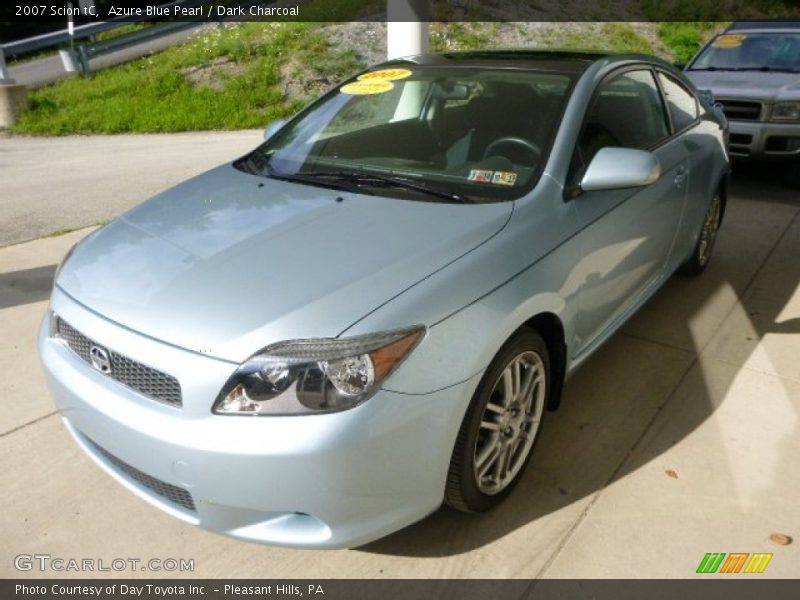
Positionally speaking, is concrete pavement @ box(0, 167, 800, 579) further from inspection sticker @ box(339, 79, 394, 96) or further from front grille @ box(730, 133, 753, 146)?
front grille @ box(730, 133, 753, 146)

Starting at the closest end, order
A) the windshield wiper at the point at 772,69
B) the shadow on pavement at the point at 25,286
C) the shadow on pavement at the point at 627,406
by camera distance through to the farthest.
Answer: the shadow on pavement at the point at 627,406, the shadow on pavement at the point at 25,286, the windshield wiper at the point at 772,69

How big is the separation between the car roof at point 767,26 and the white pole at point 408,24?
439 cm

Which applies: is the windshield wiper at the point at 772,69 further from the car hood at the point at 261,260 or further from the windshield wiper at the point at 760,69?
the car hood at the point at 261,260

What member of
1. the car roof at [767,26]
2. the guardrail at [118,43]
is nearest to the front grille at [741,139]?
the car roof at [767,26]

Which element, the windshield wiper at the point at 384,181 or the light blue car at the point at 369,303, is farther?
the windshield wiper at the point at 384,181

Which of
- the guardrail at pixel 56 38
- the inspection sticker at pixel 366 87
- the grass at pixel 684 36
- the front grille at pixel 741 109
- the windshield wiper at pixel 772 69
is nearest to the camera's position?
the inspection sticker at pixel 366 87

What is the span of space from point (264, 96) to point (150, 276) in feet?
35.4

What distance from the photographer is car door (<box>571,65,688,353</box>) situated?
109 inches

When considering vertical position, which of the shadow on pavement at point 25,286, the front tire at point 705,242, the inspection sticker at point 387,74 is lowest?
the shadow on pavement at point 25,286

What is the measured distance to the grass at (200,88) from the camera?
1145 centimetres

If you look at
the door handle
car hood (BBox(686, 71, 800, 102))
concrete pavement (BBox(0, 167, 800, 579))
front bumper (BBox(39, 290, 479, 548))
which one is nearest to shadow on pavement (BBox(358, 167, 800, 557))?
concrete pavement (BBox(0, 167, 800, 579))

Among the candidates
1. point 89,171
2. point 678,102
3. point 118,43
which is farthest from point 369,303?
point 118,43

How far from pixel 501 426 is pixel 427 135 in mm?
1375

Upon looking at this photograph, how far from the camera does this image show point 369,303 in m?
2.01
